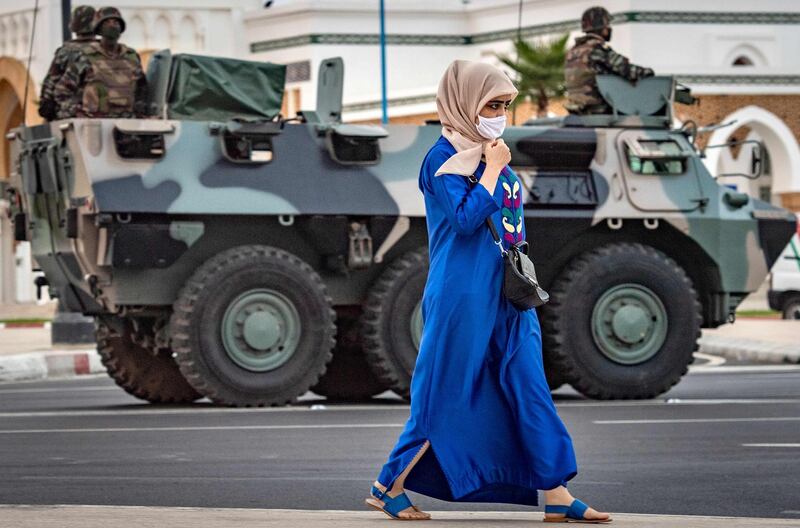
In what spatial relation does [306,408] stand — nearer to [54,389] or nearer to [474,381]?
[54,389]

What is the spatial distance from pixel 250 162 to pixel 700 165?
10.9ft

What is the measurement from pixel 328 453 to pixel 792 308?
69.1 ft

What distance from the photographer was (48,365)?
67.7 ft

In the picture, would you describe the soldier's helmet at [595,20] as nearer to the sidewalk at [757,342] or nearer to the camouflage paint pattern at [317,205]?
the camouflage paint pattern at [317,205]

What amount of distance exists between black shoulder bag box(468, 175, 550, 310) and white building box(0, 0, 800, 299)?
33478mm

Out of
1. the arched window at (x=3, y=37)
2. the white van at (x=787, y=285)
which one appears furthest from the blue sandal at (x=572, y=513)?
the arched window at (x=3, y=37)

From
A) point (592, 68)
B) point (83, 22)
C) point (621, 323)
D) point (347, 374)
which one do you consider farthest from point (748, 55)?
point (83, 22)

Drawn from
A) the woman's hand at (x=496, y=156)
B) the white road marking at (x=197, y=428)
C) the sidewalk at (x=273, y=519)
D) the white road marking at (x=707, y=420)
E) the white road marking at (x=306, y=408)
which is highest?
the woman's hand at (x=496, y=156)

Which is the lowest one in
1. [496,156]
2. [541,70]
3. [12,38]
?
[496,156]

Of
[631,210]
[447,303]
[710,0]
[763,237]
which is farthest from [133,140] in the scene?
[710,0]

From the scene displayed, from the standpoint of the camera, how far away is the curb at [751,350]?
71.0 feet

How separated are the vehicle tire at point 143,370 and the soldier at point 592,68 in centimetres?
353

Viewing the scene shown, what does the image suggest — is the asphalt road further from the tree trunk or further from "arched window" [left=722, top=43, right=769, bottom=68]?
"arched window" [left=722, top=43, right=769, bottom=68]

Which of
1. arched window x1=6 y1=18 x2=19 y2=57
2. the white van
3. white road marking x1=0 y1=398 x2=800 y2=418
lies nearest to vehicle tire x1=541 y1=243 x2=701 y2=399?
white road marking x1=0 y1=398 x2=800 y2=418
